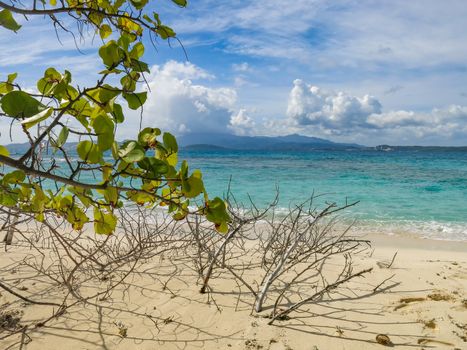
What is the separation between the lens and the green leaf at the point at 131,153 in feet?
2.88

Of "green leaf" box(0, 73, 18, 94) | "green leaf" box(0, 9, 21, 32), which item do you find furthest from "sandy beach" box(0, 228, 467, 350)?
"green leaf" box(0, 9, 21, 32)

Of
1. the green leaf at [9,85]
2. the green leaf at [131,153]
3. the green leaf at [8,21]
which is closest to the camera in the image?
the green leaf at [131,153]

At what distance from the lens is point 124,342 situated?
2430mm

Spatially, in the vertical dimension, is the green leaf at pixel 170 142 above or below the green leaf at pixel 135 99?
below

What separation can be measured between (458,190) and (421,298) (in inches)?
591

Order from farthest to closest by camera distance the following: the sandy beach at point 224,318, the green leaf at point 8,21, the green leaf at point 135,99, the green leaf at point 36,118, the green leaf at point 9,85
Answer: the sandy beach at point 224,318 < the green leaf at point 8,21 < the green leaf at point 9,85 < the green leaf at point 135,99 < the green leaf at point 36,118

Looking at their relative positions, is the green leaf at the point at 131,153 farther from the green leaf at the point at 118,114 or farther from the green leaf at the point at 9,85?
the green leaf at the point at 9,85

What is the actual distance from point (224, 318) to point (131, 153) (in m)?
2.20

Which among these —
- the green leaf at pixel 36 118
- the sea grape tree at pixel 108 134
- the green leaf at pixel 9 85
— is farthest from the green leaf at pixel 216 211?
the green leaf at pixel 9 85

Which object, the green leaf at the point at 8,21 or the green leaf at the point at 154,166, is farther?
the green leaf at the point at 8,21

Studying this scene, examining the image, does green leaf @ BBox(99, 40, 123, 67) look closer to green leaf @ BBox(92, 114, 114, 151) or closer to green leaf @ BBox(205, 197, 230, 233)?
green leaf @ BBox(92, 114, 114, 151)

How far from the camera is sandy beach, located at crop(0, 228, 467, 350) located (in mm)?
2451

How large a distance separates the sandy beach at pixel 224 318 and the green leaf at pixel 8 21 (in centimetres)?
151

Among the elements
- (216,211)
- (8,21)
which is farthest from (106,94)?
(8,21)
